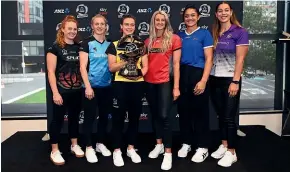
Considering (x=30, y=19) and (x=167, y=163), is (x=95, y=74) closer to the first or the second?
(x=167, y=163)

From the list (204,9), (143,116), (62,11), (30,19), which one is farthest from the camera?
(30,19)

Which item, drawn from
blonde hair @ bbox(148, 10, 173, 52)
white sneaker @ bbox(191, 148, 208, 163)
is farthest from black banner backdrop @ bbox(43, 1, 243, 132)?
white sneaker @ bbox(191, 148, 208, 163)

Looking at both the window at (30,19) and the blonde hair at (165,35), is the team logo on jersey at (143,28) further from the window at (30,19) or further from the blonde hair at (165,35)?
the window at (30,19)

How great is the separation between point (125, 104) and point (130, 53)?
45cm

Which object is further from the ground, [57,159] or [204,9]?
[204,9]

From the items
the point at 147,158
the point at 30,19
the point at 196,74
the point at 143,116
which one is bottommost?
the point at 147,158

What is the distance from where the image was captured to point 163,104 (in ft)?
8.25

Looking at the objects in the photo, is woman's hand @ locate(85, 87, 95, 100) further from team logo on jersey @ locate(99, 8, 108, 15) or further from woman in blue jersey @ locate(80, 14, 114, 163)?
team logo on jersey @ locate(99, 8, 108, 15)

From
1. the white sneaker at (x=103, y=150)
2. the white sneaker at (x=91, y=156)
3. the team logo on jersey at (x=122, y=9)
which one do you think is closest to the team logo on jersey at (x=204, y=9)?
the team logo on jersey at (x=122, y=9)

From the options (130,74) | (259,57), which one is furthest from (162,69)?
(259,57)

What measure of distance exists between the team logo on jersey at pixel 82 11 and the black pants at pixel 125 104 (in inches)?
50.4

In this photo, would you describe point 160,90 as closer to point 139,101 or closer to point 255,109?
point 139,101

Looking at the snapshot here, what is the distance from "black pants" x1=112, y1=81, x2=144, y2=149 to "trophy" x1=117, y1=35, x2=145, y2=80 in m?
0.08

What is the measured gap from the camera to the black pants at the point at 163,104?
99.1 inches
